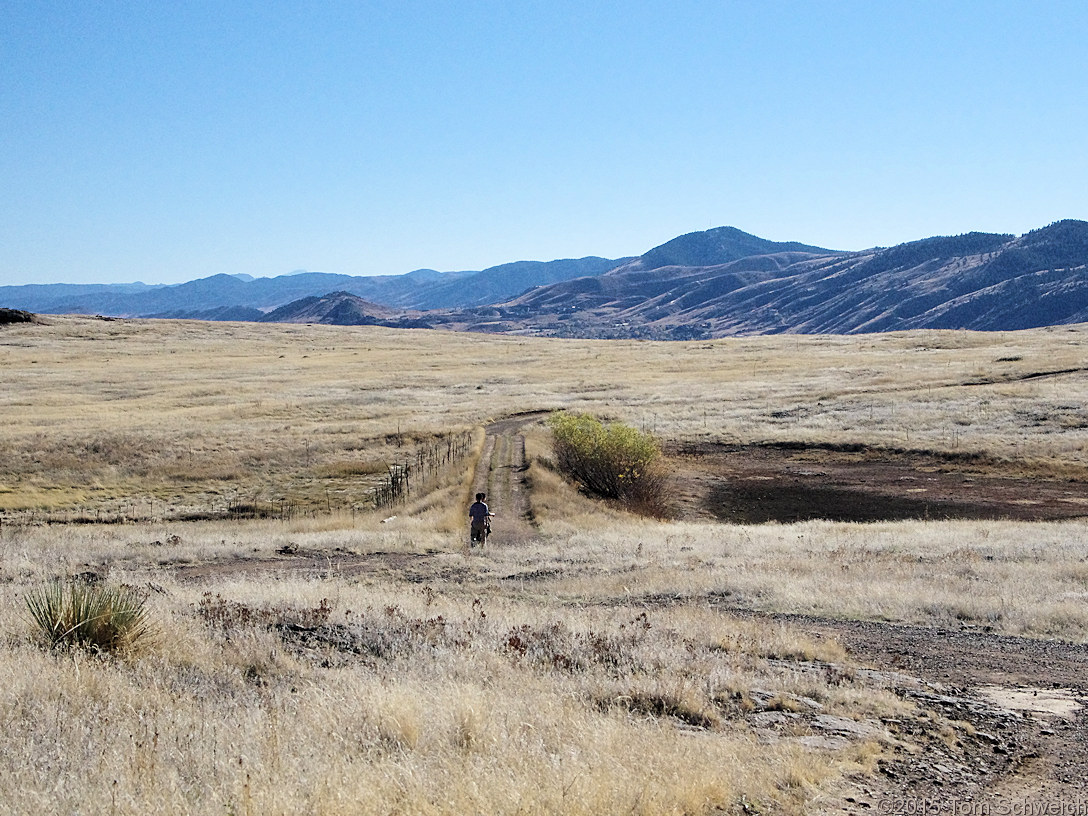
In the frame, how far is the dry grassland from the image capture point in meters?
5.54

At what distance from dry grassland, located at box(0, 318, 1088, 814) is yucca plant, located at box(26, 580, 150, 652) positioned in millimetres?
264

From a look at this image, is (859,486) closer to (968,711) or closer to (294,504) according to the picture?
(294,504)

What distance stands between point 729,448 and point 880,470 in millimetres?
9098

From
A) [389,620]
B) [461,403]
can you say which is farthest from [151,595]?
[461,403]

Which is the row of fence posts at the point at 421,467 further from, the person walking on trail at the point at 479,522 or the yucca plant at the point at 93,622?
the yucca plant at the point at 93,622

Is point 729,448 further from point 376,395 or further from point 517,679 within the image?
point 517,679

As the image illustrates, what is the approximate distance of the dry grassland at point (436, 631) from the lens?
18.2 ft

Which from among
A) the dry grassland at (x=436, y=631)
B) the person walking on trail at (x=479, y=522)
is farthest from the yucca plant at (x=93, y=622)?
the person walking on trail at (x=479, y=522)

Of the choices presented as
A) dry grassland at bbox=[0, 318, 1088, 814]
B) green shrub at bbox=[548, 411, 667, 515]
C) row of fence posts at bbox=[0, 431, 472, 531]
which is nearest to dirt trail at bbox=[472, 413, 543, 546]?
dry grassland at bbox=[0, 318, 1088, 814]

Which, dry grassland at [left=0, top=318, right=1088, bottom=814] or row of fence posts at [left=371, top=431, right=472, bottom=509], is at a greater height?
dry grassland at [left=0, top=318, right=1088, bottom=814]

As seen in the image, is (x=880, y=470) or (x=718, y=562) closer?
(x=718, y=562)

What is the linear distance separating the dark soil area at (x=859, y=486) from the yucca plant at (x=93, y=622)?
93.3ft

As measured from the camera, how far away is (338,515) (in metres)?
30.5

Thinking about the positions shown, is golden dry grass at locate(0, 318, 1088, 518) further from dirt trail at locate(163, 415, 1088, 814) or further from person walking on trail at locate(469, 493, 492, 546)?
dirt trail at locate(163, 415, 1088, 814)
